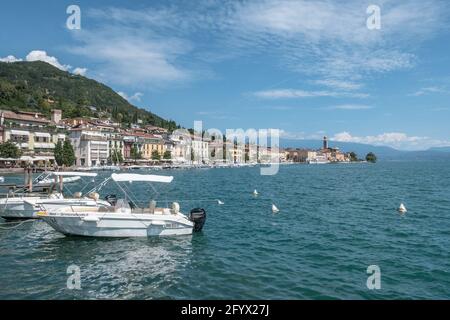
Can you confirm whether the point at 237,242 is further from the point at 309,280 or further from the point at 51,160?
the point at 51,160

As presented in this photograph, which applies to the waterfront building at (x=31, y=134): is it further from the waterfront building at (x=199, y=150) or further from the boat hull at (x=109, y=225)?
the boat hull at (x=109, y=225)

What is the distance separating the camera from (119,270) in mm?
16344

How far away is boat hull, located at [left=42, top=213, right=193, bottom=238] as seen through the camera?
21375 millimetres

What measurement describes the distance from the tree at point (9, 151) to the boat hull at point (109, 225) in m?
91.1

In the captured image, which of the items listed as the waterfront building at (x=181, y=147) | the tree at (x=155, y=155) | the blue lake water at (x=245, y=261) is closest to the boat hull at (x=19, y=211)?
the blue lake water at (x=245, y=261)

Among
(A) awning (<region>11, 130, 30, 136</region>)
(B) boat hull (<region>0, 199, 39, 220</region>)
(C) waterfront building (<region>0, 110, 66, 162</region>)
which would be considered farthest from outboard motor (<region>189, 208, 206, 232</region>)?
(A) awning (<region>11, 130, 30, 136</region>)

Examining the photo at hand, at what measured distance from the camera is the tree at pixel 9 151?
330 ft

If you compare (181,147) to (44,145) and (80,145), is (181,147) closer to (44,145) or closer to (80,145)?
(80,145)

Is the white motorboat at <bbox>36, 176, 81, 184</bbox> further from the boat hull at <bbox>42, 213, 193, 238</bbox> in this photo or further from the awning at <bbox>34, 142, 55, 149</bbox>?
the awning at <bbox>34, 142, 55, 149</bbox>

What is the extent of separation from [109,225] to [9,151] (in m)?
92.9

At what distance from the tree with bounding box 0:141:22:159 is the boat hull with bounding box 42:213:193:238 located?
9110 cm

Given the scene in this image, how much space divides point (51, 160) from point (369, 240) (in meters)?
112

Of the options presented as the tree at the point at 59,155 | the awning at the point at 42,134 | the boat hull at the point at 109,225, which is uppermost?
the awning at the point at 42,134

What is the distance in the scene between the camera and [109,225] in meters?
21.6
